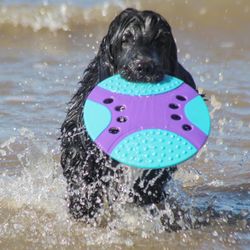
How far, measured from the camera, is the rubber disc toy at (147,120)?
Result: 14.8 ft

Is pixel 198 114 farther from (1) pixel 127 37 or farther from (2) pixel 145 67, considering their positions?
(1) pixel 127 37

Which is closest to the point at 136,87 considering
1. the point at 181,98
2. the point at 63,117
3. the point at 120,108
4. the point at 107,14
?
the point at 120,108

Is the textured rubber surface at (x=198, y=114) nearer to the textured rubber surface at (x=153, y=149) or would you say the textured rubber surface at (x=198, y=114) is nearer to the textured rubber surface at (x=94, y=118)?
the textured rubber surface at (x=153, y=149)

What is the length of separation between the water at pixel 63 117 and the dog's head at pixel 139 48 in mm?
842

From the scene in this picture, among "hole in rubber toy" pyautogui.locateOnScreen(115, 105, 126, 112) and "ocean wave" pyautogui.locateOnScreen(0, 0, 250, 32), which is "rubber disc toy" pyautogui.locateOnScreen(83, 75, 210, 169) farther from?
"ocean wave" pyautogui.locateOnScreen(0, 0, 250, 32)

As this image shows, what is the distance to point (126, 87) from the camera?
4691 mm

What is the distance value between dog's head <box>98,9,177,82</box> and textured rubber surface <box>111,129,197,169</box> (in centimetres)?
33

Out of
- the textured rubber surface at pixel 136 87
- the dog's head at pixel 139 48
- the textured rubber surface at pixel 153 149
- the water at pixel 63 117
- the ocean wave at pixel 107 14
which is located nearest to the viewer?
the textured rubber surface at pixel 153 149

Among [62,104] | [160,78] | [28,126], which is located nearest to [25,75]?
[62,104]

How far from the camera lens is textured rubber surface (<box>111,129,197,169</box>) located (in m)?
4.43

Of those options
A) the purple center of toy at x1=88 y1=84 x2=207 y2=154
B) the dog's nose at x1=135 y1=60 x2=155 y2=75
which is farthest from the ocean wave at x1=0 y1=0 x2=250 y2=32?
the dog's nose at x1=135 y1=60 x2=155 y2=75

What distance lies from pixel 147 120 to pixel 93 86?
54 centimetres

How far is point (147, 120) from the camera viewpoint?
4.64 m

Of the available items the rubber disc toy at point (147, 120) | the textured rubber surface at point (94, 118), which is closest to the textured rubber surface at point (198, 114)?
the rubber disc toy at point (147, 120)
